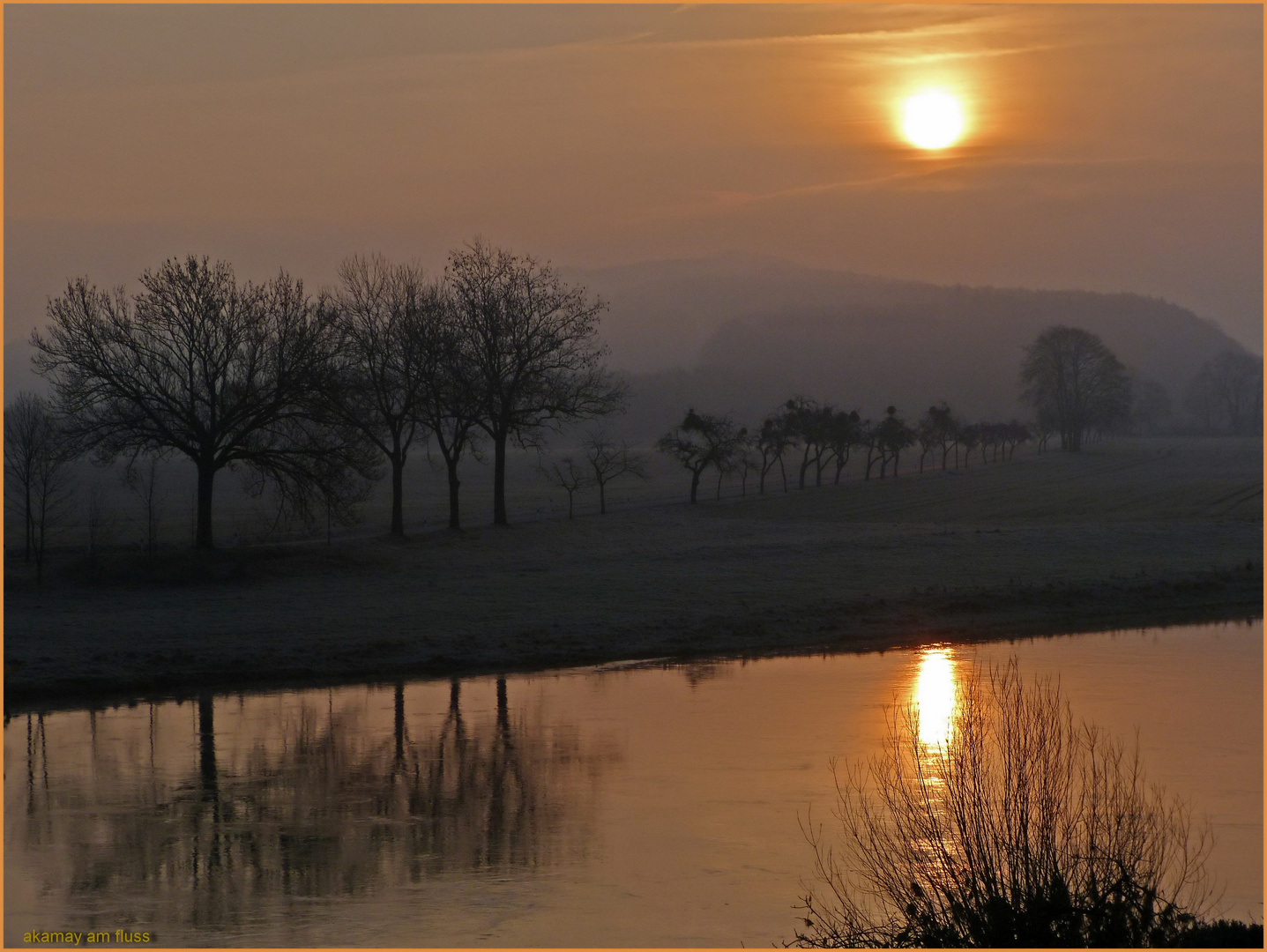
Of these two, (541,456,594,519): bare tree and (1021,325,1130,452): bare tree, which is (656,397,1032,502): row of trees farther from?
(541,456,594,519): bare tree

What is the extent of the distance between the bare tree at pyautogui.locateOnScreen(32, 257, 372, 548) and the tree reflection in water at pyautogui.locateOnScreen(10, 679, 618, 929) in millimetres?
21597

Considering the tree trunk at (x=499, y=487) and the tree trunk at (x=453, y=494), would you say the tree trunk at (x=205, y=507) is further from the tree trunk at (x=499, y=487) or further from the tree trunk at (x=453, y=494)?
the tree trunk at (x=499, y=487)

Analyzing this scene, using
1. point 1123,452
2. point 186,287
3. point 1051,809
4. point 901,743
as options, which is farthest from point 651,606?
point 1123,452

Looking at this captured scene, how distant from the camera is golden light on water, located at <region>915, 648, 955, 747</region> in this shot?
21375mm

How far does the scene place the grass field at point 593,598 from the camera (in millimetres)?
29281

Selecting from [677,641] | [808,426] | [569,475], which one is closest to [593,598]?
[677,641]

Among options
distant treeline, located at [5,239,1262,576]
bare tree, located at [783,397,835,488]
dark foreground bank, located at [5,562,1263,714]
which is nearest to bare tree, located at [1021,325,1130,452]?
bare tree, located at [783,397,835,488]

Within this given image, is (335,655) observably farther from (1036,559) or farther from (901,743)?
(1036,559)

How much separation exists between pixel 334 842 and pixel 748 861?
5086 mm

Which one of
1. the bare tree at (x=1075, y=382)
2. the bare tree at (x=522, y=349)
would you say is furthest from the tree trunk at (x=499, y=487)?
the bare tree at (x=1075, y=382)

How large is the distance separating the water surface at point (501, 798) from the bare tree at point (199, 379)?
19.3 metres

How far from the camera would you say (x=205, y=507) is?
147ft

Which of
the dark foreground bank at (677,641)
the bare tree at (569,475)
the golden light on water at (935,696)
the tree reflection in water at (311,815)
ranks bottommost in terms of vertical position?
the tree reflection in water at (311,815)

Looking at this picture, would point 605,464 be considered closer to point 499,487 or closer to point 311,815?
point 499,487
